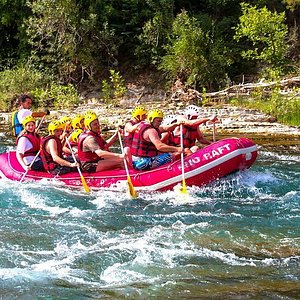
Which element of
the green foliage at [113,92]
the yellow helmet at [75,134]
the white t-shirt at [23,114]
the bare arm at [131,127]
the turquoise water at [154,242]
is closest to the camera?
the turquoise water at [154,242]

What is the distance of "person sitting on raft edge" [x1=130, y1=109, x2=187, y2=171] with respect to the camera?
8484mm

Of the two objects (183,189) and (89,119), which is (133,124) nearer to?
(89,119)

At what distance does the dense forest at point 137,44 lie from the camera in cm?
2134

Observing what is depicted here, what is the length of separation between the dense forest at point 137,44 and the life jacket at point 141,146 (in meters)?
11.8

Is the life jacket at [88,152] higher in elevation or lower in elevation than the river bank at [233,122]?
higher

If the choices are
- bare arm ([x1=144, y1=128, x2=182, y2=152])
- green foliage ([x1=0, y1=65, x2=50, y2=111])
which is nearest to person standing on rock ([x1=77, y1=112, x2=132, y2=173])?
bare arm ([x1=144, y1=128, x2=182, y2=152])

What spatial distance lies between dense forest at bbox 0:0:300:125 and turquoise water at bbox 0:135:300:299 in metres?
12.6

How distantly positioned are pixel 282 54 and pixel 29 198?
49.2 ft

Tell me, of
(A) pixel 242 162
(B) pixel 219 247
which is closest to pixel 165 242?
(B) pixel 219 247

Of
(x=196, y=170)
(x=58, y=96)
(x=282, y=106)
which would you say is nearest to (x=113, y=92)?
(x=58, y=96)

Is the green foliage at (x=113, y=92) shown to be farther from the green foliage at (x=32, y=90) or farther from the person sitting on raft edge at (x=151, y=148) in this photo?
the person sitting on raft edge at (x=151, y=148)

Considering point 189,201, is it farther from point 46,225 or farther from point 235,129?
point 235,129

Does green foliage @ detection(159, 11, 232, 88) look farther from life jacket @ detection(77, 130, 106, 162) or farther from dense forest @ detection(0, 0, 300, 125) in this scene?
life jacket @ detection(77, 130, 106, 162)

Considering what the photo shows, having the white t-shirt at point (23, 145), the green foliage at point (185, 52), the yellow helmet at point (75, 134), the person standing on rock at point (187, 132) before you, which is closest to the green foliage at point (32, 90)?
the green foliage at point (185, 52)
